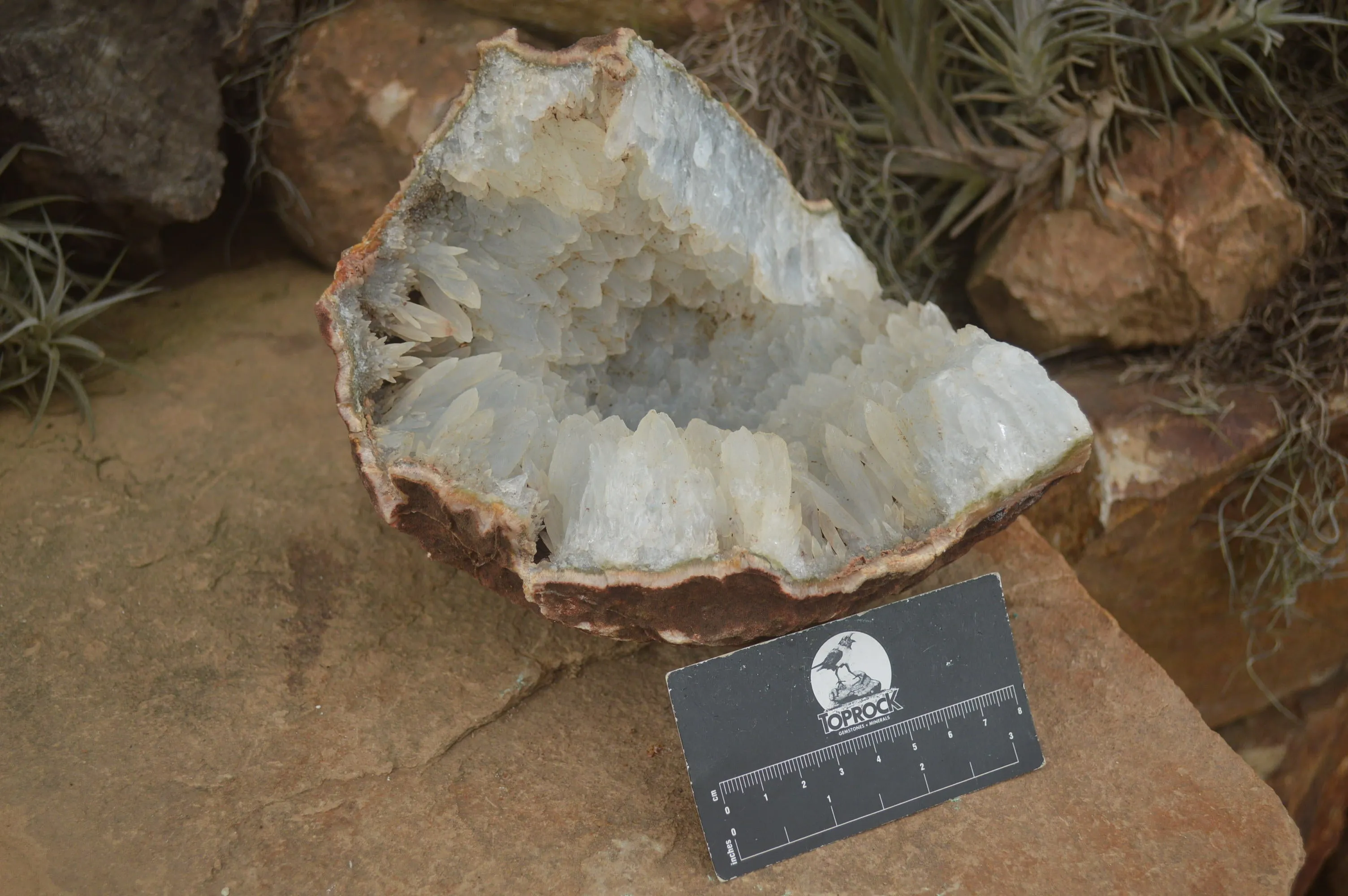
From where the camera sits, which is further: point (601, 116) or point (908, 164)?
point (908, 164)

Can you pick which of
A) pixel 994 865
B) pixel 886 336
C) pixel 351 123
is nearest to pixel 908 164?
pixel 886 336

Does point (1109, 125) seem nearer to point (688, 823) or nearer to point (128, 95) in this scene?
point (688, 823)

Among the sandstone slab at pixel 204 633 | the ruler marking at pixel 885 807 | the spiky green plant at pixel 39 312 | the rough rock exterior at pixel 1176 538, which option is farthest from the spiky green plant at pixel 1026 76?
the spiky green plant at pixel 39 312

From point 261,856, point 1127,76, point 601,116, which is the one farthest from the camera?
point 1127,76

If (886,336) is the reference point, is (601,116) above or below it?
above

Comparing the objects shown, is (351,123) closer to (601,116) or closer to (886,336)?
(601,116)

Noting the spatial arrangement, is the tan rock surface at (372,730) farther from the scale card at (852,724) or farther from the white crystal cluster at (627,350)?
the white crystal cluster at (627,350)

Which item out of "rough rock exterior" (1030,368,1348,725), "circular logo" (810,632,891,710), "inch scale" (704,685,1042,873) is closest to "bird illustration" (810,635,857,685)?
"circular logo" (810,632,891,710)

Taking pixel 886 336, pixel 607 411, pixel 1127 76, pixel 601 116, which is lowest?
pixel 607 411
